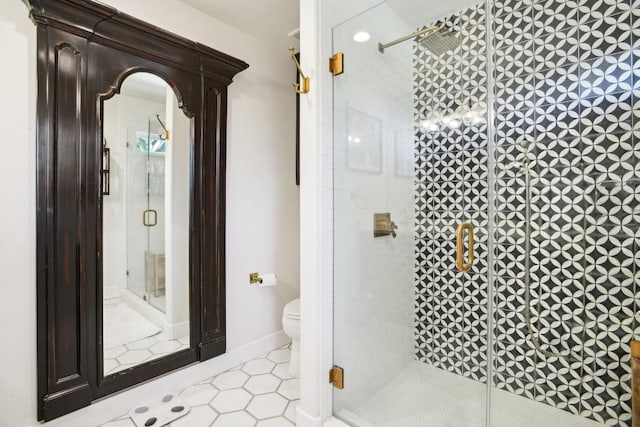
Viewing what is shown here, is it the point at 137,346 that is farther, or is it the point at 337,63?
the point at 137,346

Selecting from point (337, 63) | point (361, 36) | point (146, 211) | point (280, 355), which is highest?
point (361, 36)

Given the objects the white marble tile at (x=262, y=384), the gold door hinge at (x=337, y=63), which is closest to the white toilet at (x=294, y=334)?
the white marble tile at (x=262, y=384)

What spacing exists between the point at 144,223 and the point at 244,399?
1.22m

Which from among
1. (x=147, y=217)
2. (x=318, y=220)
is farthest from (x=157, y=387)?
(x=318, y=220)

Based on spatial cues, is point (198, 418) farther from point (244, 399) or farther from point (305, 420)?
point (305, 420)

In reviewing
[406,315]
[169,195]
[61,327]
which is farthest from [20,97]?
[406,315]

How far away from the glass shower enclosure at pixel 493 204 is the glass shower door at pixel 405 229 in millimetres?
10

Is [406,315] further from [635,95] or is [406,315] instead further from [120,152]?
[120,152]

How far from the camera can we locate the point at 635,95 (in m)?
1.42

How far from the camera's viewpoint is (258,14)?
205 cm

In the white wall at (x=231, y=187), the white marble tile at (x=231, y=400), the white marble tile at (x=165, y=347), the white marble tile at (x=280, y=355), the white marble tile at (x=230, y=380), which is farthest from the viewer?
the white marble tile at (x=280, y=355)

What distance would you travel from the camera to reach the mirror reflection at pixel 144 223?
165 centimetres

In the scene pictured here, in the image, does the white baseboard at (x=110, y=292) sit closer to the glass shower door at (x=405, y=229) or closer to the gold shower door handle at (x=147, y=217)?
the gold shower door handle at (x=147, y=217)

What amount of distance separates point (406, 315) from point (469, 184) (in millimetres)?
974
